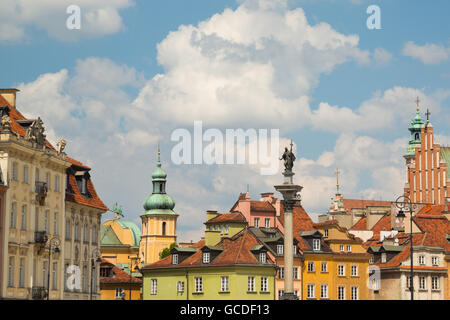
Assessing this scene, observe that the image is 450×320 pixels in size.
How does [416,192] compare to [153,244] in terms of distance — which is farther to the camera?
[153,244]

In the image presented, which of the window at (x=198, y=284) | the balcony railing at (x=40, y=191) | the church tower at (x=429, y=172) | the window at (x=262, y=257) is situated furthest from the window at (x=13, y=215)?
the church tower at (x=429, y=172)

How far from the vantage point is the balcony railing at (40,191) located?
68688mm

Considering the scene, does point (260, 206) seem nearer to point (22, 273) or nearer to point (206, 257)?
point (206, 257)

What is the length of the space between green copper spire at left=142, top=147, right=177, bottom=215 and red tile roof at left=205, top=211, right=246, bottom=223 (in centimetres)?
7715

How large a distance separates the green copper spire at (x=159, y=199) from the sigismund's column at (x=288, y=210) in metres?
126

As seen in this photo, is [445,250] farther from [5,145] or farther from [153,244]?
[153,244]

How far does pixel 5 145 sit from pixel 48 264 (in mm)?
10623

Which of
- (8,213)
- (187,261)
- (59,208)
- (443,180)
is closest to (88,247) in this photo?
(59,208)

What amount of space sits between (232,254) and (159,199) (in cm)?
9167

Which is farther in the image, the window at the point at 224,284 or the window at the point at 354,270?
the window at the point at 354,270

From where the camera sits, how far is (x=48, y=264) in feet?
230

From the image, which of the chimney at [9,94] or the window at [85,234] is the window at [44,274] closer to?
the window at [85,234]

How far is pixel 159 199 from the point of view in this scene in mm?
187875
